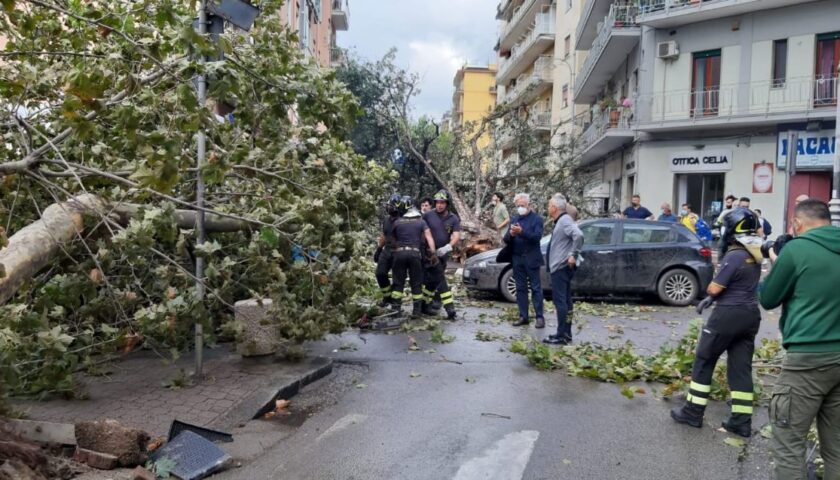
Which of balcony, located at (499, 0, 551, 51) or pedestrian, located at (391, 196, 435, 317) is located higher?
balcony, located at (499, 0, 551, 51)

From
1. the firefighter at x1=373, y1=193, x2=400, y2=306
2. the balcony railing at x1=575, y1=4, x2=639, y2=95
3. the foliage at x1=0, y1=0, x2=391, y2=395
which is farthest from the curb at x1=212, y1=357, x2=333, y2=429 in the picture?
the balcony railing at x1=575, y1=4, x2=639, y2=95

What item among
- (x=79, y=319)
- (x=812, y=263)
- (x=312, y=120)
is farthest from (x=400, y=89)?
(x=812, y=263)

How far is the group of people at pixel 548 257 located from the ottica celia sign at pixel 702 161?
16.2 metres

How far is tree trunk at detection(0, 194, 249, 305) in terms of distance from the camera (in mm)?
4281

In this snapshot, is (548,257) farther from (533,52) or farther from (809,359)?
(533,52)

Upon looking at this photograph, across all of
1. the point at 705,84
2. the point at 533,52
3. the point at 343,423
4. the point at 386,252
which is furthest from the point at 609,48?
the point at 343,423

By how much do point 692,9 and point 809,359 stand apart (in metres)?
22.3

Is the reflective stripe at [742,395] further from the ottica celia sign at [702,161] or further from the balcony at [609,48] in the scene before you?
the balcony at [609,48]

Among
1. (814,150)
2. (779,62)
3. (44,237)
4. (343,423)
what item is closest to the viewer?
(44,237)

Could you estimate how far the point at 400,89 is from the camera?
1970 centimetres

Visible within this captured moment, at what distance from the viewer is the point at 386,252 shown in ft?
33.2

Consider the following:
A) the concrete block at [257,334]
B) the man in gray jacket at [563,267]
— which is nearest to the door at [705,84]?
the man in gray jacket at [563,267]

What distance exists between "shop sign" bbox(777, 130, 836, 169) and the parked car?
11819mm

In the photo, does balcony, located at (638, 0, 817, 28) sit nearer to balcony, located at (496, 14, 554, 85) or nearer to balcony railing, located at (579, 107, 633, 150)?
balcony railing, located at (579, 107, 633, 150)
